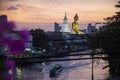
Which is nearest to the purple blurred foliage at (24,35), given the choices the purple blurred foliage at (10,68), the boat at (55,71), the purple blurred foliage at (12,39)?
the purple blurred foliage at (12,39)

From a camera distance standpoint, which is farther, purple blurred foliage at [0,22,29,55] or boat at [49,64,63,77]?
boat at [49,64,63,77]

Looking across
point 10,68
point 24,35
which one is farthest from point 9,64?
point 24,35

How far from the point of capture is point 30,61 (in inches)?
85.4

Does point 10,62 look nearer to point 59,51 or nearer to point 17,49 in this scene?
point 17,49

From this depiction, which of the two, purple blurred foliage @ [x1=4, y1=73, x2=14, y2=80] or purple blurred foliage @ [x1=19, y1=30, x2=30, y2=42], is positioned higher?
purple blurred foliage @ [x1=19, y1=30, x2=30, y2=42]

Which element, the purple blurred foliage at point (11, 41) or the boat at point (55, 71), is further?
the boat at point (55, 71)

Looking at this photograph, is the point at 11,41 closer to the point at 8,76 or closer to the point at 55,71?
the point at 8,76

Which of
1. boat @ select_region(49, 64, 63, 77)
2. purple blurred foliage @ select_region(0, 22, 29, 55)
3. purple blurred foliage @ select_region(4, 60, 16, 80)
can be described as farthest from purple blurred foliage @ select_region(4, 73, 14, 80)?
boat @ select_region(49, 64, 63, 77)

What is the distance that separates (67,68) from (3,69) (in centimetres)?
7048

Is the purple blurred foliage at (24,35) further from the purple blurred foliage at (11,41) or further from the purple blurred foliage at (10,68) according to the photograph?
the purple blurred foliage at (10,68)

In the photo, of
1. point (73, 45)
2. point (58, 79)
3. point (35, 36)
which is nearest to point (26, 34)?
point (35, 36)

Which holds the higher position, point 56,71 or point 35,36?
point 35,36

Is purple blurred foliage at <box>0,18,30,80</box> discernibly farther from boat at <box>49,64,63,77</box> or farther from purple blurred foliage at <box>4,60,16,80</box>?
boat at <box>49,64,63,77</box>

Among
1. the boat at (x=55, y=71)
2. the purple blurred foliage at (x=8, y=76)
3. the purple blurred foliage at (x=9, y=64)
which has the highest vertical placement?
the purple blurred foliage at (x=9, y=64)
